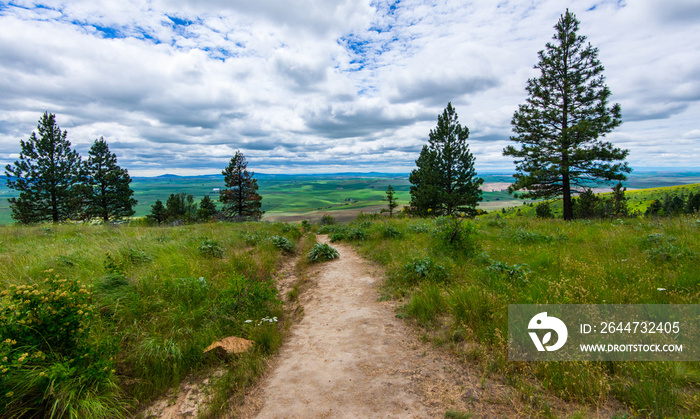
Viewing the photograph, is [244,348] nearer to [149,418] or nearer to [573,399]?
[149,418]

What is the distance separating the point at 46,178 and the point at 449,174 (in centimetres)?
5093

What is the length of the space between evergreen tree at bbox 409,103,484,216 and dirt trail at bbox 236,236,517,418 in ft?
100

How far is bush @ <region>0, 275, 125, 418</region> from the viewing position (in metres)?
2.88

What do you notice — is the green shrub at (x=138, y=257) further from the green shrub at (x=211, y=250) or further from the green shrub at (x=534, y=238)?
the green shrub at (x=534, y=238)

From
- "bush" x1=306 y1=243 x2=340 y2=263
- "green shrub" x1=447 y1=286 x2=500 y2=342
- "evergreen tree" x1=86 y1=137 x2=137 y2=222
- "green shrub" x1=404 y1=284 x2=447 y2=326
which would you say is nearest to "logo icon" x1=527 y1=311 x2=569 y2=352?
Result: "green shrub" x1=447 y1=286 x2=500 y2=342

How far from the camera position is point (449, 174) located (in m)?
36.2

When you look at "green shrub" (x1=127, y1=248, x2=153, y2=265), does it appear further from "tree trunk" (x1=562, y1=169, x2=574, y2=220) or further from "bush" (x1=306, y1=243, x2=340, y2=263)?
"tree trunk" (x1=562, y1=169, x2=574, y2=220)

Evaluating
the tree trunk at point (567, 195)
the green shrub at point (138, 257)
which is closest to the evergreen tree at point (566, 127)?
the tree trunk at point (567, 195)

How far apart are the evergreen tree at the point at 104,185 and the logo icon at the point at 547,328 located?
52.8 m

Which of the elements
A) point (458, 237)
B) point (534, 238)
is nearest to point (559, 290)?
point (458, 237)

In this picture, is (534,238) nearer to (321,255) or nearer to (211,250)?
(321,255)

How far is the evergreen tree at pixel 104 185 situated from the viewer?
40.3 meters

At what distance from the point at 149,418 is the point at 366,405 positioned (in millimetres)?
2742

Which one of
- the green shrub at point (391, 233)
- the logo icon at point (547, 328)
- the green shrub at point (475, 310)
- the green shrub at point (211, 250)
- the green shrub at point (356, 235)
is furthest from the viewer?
the green shrub at point (356, 235)
